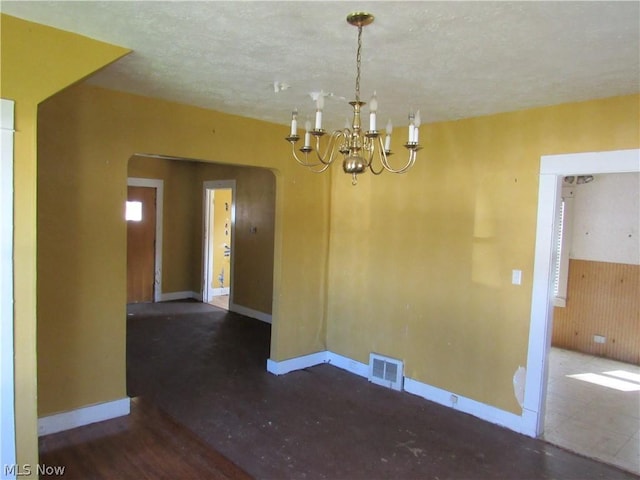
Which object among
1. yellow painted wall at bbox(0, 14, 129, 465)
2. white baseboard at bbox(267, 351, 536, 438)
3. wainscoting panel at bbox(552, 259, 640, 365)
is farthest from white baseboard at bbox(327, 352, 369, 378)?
wainscoting panel at bbox(552, 259, 640, 365)

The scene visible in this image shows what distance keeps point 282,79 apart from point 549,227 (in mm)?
2117

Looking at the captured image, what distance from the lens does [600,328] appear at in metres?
5.24

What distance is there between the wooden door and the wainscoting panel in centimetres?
617

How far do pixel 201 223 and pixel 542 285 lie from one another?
5797mm

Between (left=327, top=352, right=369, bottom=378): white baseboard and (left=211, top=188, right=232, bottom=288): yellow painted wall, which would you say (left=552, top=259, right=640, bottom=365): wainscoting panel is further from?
(left=211, top=188, right=232, bottom=288): yellow painted wall

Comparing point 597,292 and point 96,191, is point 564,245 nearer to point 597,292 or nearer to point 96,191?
point 597,292

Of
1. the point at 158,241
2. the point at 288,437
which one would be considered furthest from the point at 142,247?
the point at 288,437

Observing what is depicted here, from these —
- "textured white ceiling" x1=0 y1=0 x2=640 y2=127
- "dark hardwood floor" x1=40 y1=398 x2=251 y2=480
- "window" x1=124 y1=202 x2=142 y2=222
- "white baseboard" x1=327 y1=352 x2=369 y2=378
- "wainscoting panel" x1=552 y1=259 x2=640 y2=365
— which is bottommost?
"dark hardwood floor" x1=40 y1=398 x2=251 y2=480

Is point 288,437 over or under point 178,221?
under

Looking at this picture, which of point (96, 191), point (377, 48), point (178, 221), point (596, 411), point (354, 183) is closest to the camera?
point (377, 48)

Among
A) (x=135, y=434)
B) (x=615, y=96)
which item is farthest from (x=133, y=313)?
(x=615, y=96)

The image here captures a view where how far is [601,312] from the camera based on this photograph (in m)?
5.25

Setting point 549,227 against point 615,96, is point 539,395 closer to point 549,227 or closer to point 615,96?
point 549,227

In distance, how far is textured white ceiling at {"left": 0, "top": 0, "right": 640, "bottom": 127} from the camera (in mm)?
1729
